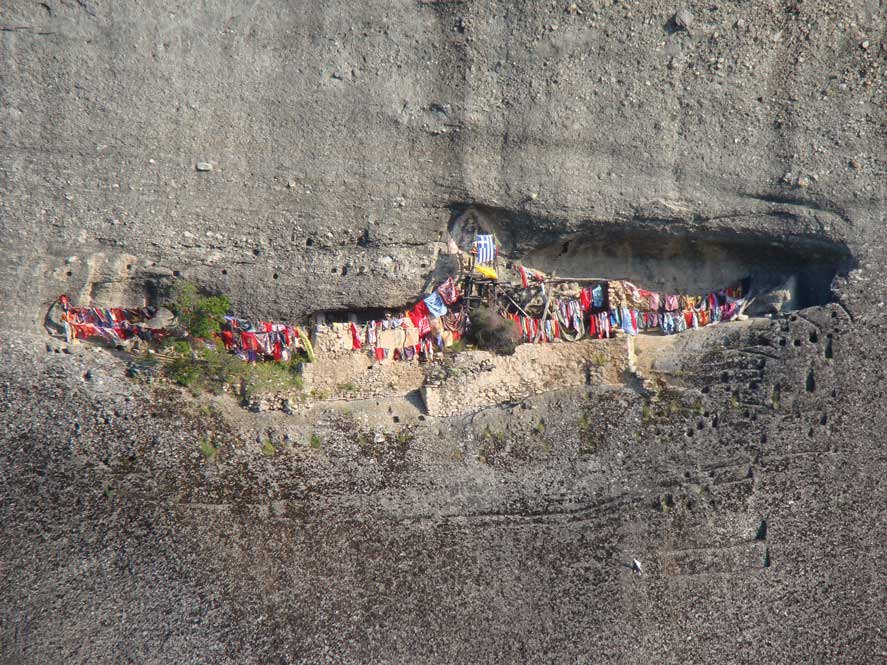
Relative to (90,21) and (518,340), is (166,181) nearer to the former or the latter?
(90,21)

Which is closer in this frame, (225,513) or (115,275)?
(225,513)

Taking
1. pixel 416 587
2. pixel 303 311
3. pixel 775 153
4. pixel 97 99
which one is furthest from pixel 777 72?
pixel 97 99

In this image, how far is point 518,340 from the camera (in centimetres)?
823

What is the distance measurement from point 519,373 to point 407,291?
165 centimetres

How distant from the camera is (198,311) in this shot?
7574 mm

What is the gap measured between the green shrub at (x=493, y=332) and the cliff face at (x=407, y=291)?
2.90 feet

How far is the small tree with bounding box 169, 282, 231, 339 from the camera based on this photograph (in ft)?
24.7

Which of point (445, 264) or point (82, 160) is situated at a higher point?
point (82, 160)

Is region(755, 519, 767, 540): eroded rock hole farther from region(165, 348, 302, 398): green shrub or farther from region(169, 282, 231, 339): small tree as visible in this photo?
region(169, 282, 231, 339): small tree

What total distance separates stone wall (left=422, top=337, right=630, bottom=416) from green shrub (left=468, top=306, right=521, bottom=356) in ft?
0.63

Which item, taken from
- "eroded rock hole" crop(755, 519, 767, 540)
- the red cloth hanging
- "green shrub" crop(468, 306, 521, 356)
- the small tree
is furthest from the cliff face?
"green shrub" crop(468, 306, 521, 356)

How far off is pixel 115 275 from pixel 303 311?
7.06 feet

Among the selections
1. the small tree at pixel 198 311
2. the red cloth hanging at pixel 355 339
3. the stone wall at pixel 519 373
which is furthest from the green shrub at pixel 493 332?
the small tree at pixel 198 311

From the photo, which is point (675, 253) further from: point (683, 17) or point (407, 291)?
point (407, 291)
